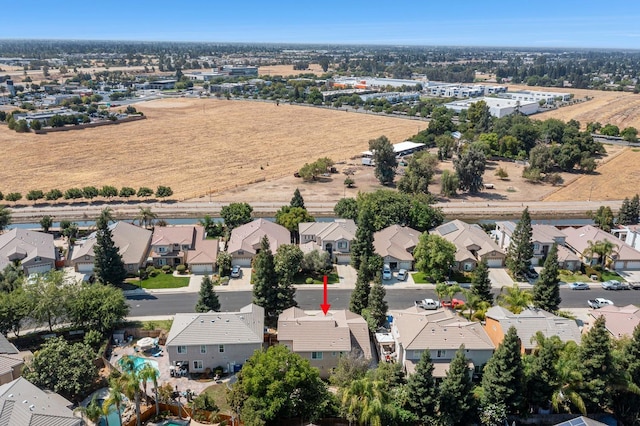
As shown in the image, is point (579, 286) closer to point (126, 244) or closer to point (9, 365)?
point (126, 244)

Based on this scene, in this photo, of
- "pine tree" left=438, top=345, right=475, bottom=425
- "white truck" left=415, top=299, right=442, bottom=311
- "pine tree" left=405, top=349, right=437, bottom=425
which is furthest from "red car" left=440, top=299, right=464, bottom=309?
"pine tree" left=405, top=349, right=437, bottom=425

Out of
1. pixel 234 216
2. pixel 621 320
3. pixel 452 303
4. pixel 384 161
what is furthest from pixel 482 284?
pixel 384 161

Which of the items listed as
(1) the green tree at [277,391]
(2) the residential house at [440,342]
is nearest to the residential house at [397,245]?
(2) the residential house at [440,342]

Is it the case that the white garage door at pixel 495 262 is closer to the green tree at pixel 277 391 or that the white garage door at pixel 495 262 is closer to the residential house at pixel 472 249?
the residential house at pixel 472 249

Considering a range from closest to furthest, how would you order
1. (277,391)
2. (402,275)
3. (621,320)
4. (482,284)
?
(277,391)
(621,320)
(482,284)
(402,275)

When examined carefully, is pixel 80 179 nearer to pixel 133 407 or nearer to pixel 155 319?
pixel 155 319
